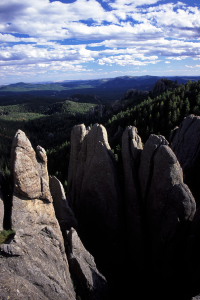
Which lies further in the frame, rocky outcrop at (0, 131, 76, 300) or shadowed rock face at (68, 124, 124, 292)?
shadowed rock face at (68, 124, 124, 292)

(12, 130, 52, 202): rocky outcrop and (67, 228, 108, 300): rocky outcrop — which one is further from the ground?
(12, 130, 52, 202): rocky outcrop

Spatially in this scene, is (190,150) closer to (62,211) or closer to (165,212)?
(165,212)

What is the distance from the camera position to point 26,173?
86.4ft

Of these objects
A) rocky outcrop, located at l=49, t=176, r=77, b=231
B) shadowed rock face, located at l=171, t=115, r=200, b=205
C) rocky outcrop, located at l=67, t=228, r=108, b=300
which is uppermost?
shadowed rock face, located at l=171, t=115, r=200, b=205

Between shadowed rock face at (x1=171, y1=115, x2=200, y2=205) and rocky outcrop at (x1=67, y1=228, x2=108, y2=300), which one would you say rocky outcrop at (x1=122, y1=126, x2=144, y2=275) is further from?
shadowed rock face at (x1=171, y1=115, x2=200, y2=205)

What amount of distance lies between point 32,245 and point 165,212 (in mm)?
Answer: 14895

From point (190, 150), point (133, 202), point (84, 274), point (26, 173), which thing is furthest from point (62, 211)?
point (190, 150)

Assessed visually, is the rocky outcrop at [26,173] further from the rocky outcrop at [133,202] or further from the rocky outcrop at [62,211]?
the rocky outcrop at [133,202]

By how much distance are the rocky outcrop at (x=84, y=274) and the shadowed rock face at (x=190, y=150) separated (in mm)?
22058

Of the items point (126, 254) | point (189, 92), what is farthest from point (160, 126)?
point (126, 254)

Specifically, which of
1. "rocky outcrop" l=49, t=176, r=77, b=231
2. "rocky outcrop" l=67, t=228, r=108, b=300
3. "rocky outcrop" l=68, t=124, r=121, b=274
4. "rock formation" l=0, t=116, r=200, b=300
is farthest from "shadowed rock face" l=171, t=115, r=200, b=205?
"rocky outcrop" l=67, t=228, r=108, b=300

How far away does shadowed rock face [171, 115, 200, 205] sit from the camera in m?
42.2

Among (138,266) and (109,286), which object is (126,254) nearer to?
(138,266)

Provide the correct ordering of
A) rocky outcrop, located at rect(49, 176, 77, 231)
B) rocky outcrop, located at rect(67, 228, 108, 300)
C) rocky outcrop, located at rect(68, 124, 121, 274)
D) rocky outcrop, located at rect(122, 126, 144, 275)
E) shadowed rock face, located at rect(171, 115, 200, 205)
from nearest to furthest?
1. rocky outcrop, located at rect(67, 228, 108, 300)
2. rocky outcrop, located at rect(49, 176, 77, 231)
3. rocky outcrop, located at rect(122, 126, 144, 275)
4. rocky outcrop, located at rect(68, 124, 121, 274)
5. shadowed rock face, located at rect(171, 115, 200, 205)
